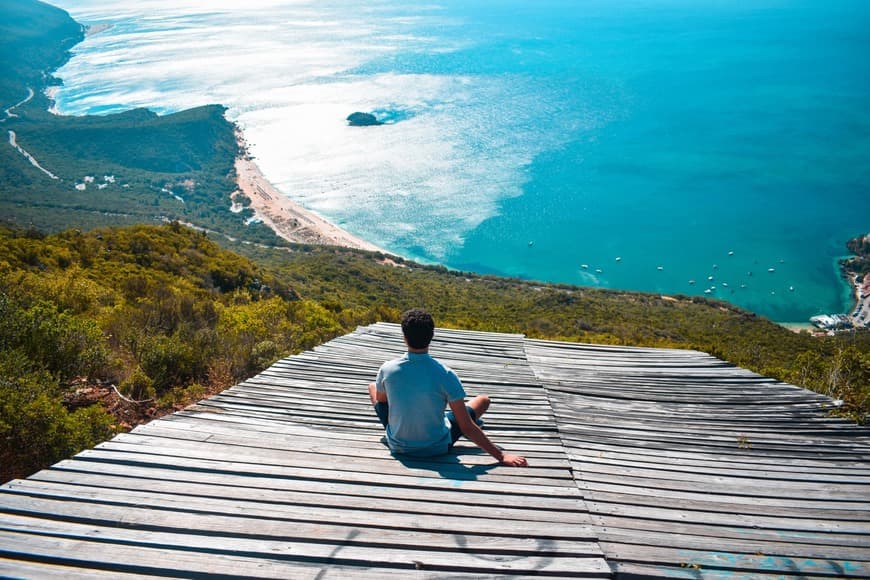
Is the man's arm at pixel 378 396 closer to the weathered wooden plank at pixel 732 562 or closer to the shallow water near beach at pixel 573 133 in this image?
the weathered wooden plank at pixel 732 562

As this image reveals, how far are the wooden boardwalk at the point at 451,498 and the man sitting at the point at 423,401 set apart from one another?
14 centimetres

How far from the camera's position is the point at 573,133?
302 ft

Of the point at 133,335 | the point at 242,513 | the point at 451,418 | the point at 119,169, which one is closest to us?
the point at 242,513

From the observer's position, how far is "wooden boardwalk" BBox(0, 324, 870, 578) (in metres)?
3.19

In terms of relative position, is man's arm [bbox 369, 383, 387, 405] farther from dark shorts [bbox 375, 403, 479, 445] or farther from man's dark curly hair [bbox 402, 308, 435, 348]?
man's dark curly hair [bbox 402, 308, 435, 348]

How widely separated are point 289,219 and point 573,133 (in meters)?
46.6

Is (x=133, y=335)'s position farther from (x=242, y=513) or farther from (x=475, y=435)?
(x=475, y=435)

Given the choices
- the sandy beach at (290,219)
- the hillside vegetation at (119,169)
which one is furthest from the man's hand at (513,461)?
the sandy beach at (290,219)

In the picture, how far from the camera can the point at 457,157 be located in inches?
3287

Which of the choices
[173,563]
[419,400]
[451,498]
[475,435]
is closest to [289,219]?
[419,400]

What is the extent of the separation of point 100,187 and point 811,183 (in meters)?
85.5

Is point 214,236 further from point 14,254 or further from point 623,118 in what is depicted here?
point 623,118

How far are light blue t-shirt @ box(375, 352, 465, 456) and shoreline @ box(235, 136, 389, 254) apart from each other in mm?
56495

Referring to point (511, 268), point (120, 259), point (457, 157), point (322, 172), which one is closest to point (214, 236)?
point (322, 172)
